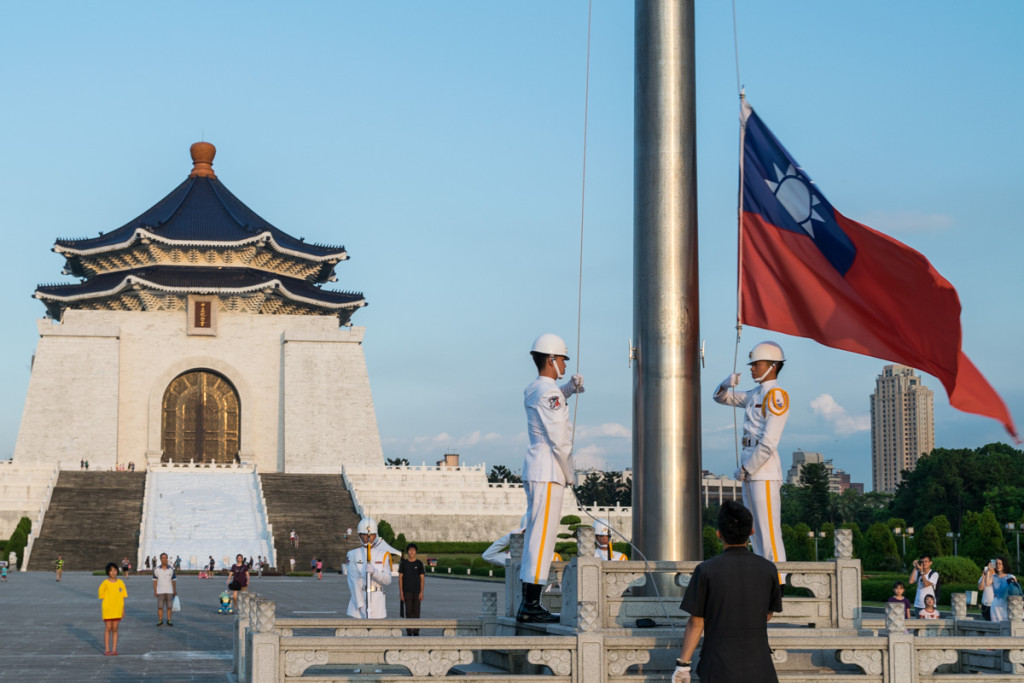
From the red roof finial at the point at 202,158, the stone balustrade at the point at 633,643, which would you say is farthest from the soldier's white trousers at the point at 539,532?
the red roof finial at the point at 202,158

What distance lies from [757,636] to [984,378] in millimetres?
3482

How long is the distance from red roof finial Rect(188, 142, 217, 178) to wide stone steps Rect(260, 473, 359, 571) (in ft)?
46.7

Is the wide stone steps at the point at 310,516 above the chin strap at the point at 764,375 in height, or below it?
below

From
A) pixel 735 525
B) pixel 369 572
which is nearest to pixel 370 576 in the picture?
pixel 369 572

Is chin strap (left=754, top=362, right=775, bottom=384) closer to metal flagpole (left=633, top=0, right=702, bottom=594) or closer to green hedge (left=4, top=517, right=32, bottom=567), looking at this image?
metal flagpole (left=633, top=0, right=702, bottom=594)

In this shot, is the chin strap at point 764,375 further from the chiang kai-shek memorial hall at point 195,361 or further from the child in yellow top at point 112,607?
the chiang kai-shek memorial hall at point 195,361

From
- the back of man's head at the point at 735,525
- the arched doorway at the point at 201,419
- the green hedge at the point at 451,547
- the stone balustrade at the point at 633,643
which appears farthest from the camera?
the arched doorway at the point at 201,419

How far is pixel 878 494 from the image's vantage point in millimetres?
64312

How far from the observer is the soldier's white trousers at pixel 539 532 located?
21.5ft

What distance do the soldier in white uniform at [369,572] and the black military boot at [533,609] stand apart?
7.65ft

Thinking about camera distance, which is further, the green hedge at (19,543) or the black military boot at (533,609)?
the green hedge at (19,543)

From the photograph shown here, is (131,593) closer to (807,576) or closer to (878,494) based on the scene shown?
(807,576)

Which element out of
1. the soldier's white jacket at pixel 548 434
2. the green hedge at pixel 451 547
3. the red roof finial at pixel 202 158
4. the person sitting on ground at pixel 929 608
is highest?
the red roof finial at pixel 202 158

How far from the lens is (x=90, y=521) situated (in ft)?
97.6
